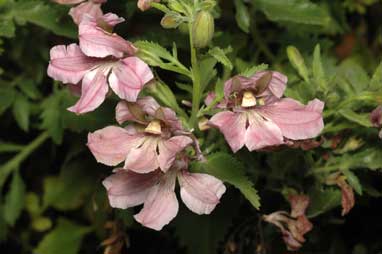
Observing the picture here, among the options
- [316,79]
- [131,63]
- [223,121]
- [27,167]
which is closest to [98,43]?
[131,63]

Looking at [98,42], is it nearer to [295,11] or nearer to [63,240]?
[295,11]

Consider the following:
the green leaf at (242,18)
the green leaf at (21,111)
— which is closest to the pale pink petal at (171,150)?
the green leaf at (242,18)

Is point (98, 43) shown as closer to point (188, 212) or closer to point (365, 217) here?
point (188, 212)

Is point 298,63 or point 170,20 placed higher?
point 170,20

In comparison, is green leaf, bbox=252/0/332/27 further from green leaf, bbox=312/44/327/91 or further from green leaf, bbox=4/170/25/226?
green leaf, bbox=4/170/25/226

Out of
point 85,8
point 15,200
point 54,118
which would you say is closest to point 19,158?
point 15,200

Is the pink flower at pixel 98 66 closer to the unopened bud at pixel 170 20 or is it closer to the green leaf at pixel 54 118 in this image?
the unopened bud at pixel 170 20
